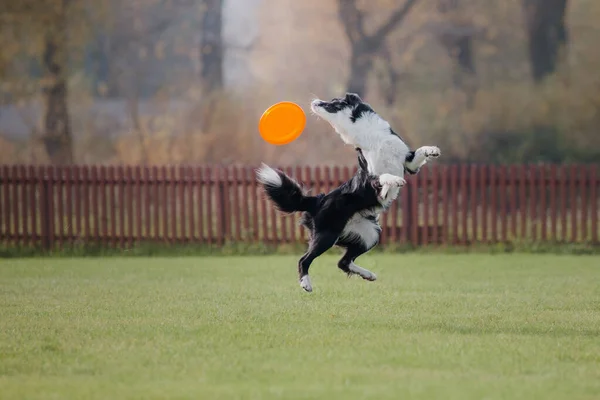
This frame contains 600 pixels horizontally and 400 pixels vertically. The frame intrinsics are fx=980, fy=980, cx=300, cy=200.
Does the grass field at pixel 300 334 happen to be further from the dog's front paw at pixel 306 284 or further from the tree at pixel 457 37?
the tree at pixel 457 37

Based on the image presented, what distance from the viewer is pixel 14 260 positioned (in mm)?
15211

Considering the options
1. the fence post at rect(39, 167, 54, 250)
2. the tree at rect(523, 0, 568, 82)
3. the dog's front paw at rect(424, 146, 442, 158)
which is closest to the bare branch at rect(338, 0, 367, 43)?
the tree at rect(523, 0, 568, 82)

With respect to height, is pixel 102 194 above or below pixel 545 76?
below

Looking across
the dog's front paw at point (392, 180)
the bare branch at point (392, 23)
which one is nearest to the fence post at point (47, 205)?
the dog's front paw at point (392, 180)

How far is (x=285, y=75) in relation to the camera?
31609 millimetres

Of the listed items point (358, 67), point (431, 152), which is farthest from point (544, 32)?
point (431, 152)

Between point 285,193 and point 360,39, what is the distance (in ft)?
69.3

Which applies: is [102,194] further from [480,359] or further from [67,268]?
[480,359]

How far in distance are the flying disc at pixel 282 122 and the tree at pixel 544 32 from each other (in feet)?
66.3

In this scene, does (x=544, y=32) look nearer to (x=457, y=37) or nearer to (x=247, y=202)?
(x=457, y=37)

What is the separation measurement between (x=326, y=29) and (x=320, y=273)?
18884 millimetres

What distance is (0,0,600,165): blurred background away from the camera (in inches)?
1072

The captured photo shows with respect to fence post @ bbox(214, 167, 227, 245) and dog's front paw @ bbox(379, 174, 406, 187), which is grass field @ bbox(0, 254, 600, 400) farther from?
fence post @ bbox(214, 167, 227, 245)

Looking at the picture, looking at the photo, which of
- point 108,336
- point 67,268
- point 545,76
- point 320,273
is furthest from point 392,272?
point 545,76
